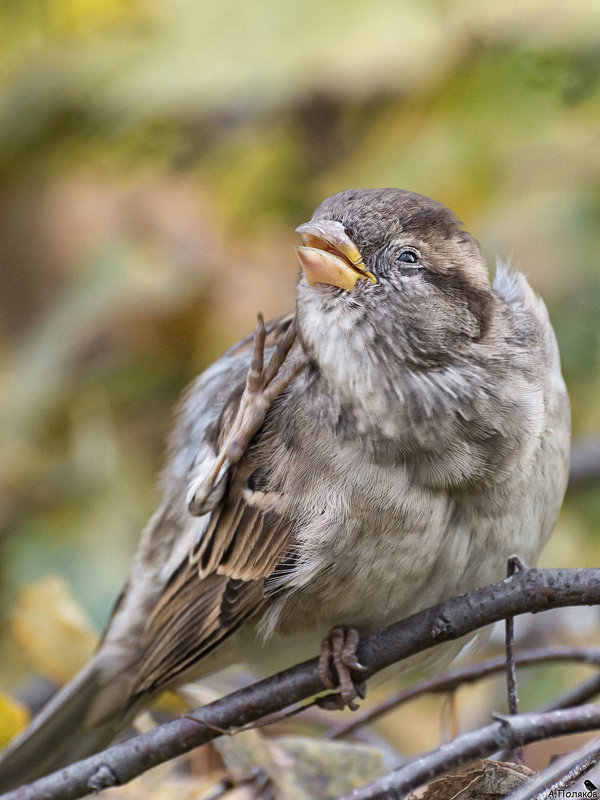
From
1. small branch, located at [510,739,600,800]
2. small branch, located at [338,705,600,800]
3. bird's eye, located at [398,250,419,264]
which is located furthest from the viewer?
bird's eye, located at [398,250,419,264]

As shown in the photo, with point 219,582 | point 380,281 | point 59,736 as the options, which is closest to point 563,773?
point 380,281

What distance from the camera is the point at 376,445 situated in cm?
189

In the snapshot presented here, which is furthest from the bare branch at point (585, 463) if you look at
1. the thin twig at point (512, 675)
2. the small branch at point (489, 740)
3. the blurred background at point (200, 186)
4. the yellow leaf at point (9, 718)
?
the yellow leaf at point (9, 718)

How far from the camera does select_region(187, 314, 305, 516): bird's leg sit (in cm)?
197

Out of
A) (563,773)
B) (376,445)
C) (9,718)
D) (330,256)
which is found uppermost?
(330,256)

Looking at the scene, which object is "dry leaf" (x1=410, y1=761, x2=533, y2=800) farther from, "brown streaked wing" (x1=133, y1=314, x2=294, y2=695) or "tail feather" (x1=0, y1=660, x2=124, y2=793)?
"tail feather" (x1=0, y1=660, x2=124, y2=793)

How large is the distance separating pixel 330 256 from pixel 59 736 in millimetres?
1412

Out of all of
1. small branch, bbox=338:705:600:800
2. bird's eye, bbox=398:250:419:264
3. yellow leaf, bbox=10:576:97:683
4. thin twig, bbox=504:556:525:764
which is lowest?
small branch, bbox=338:705:600:800

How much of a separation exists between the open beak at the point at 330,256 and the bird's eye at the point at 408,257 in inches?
2.6

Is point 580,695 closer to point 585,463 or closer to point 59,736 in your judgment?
point 585,463

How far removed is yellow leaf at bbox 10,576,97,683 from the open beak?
0.95 metres

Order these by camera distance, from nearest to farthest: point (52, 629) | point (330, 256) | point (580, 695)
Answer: point (330, 256) → point (580, 695) → point (52, 629)

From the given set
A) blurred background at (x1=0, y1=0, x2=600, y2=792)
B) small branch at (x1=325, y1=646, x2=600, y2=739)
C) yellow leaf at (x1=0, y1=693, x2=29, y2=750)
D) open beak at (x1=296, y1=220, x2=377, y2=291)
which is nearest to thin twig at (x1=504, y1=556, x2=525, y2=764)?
small branch at (x1=325, y1=646, x2=600, y2=739)

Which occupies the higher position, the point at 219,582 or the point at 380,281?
the point at 380,281
